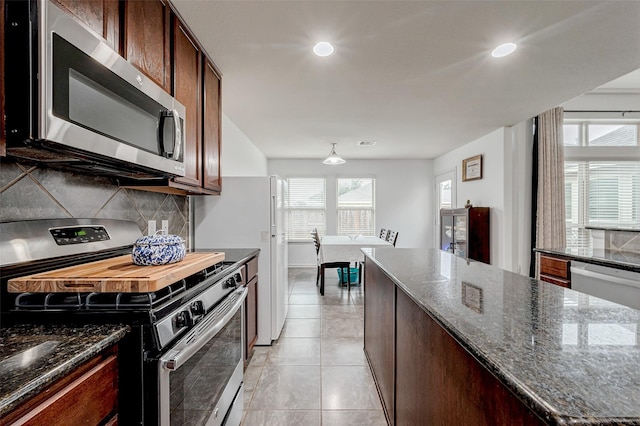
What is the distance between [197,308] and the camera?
47.6 inches

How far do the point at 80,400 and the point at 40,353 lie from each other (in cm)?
16

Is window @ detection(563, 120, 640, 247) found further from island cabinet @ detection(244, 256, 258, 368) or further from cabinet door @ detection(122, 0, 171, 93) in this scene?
cabinet door @ detection(122, 0, 171, 93)

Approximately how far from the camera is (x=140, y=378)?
35.8 inches

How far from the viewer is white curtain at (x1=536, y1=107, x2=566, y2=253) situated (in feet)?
13.3

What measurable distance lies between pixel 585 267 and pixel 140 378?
296 cm

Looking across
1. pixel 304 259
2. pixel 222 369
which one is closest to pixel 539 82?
pixel 222 369

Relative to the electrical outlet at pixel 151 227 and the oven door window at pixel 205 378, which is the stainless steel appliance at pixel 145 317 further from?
the electrical outlet at pixel 151 227

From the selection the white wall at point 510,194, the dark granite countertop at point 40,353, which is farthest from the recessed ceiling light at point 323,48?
the white wall at point 510,194

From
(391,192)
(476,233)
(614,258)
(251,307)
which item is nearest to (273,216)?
(251,307)

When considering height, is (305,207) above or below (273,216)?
above

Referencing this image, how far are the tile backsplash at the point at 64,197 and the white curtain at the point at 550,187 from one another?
187 inches

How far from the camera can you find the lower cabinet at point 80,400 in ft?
2.01

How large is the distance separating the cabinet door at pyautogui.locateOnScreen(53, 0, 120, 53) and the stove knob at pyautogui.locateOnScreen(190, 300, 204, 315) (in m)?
1.10

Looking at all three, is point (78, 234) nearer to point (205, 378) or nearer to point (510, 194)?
point (205, 378)
